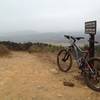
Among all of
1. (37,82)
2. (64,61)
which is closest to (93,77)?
(37,82)

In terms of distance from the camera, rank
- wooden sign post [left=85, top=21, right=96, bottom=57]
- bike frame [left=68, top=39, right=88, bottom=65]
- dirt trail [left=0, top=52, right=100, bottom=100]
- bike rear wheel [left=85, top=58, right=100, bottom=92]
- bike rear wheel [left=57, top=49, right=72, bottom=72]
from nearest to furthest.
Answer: dirt trail [left=0, top=52, right=100, bottom=100]
bike rear wheel [left=85, top=58, right=100, bottom=92]
bike frame [left=68, top=39, right=88, bottom=65]
wooden sign post [left=85, top=21, right=96, bottom=57]
bike rear wheel [left=57, top=49, right=72, bottom=72]

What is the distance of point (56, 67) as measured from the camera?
907cm

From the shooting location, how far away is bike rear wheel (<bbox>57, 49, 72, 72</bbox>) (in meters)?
8.59

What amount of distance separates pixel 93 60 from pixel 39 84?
4.68ft

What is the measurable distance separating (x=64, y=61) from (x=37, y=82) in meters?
1.73

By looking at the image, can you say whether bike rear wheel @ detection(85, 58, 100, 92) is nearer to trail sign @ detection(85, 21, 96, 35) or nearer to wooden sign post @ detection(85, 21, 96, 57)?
wooden sign post @ detection(85, 21, 96, 57)

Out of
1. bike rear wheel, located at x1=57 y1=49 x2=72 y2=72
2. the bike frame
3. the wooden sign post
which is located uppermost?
the wooden sign post

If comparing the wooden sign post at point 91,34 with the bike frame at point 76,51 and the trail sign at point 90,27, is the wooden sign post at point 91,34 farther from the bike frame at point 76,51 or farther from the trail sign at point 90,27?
the bike frame at point 76,51

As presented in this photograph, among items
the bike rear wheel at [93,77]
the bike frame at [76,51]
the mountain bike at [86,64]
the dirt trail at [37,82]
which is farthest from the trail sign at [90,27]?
the dirt trail at [37,82]

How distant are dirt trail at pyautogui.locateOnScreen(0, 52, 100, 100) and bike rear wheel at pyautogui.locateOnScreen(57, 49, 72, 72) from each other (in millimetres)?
171

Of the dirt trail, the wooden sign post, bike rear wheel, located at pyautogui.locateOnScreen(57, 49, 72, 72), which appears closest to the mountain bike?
bike rear wheel, located at pyautogui.locateOnScreen(57, 49, 72, 72)

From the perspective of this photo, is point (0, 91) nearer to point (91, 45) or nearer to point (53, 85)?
point (53, 85)

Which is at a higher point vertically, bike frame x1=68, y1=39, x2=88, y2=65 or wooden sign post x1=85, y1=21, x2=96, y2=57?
wooden sign post x1=85, y1=21, x2=96, y2=57

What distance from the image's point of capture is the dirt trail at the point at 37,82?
6.39 metres
